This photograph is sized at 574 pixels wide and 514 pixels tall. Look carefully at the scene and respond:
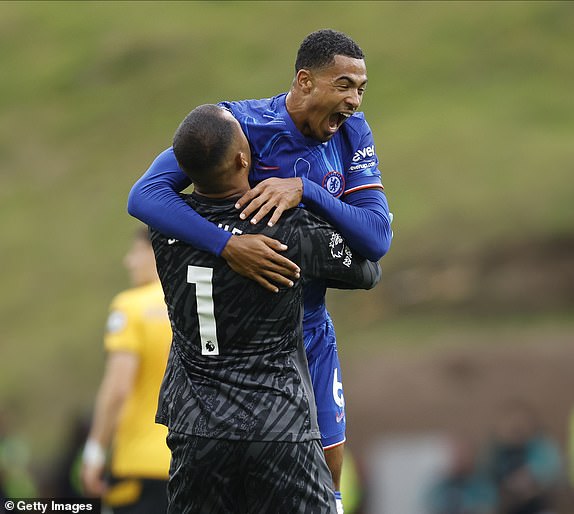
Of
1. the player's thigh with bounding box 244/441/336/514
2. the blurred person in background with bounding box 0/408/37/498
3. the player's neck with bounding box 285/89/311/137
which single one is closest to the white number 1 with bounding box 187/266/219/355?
the player's thigh with bounding box 244/441/336/514

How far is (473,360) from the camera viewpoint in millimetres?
16531

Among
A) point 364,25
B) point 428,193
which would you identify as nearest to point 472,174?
point 428,193

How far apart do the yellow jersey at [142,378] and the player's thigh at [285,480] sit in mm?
2779

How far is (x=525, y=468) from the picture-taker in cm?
1392

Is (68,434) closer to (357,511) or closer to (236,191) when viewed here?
(357,511)

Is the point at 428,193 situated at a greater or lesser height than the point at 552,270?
greater

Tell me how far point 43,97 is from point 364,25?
25.7 feet

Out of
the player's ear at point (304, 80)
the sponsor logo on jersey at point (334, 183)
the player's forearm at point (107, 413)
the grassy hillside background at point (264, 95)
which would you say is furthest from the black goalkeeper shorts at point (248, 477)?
the grassy hillside background at point (264, 95)

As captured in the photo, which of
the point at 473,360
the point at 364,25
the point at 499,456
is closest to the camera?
the point at 499,456

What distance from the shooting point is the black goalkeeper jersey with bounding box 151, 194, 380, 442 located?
13.4 feet

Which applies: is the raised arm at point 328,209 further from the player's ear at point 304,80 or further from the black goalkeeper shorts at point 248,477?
the black goalkeeper shorts at point 248,477

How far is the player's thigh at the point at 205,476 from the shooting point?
410cm

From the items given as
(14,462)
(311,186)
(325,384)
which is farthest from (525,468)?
(311,186)

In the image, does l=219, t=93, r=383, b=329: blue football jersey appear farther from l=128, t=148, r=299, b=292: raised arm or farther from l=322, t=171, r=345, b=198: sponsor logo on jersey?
l=128, t=148, r=299, b=292: raised arm
